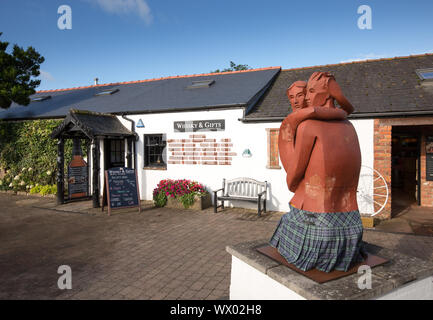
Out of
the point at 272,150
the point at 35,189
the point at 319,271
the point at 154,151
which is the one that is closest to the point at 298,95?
the point at 319,271

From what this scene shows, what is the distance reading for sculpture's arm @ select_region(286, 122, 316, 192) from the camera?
8.64ft

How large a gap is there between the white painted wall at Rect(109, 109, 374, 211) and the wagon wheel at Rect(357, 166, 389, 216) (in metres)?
0.31

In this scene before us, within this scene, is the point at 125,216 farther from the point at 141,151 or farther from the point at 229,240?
the point at 229,240

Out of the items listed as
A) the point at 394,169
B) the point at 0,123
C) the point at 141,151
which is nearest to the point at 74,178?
the point at 141,151

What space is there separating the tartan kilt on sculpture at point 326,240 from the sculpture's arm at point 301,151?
0.37m

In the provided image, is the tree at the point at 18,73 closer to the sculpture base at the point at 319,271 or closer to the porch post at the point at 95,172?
the porch post at the point at 95,172

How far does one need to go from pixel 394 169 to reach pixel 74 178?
1324 centimetres

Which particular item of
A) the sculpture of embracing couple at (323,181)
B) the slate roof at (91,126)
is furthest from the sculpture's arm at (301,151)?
the slate roof at (91,126)

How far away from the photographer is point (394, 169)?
41.1 feet

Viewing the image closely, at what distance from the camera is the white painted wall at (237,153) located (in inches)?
346

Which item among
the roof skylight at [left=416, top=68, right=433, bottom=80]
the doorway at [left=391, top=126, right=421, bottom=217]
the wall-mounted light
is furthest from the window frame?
the doorway at [left=391, top=126, right=421, bottom=217]

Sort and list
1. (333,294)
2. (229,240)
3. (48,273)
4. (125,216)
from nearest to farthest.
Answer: (333,294) < (48,273) < (229,240) < (125,216)

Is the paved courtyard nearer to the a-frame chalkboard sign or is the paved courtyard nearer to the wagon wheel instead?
the a-frame chalkboard sign
